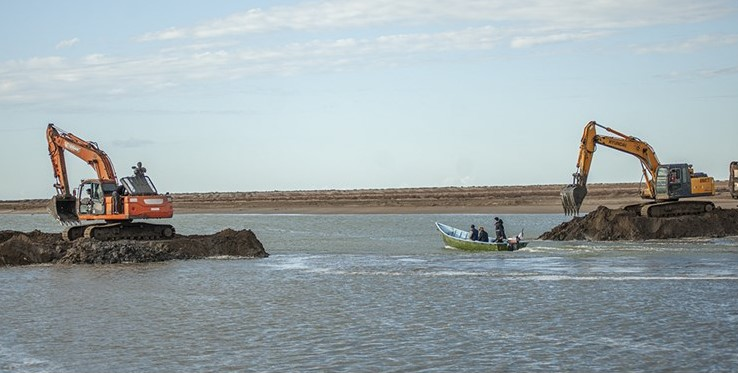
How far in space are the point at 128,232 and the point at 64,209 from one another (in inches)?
112

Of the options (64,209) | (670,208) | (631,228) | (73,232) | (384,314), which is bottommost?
→ (384,314)

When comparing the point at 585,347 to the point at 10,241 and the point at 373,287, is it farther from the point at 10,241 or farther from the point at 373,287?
the point at 10,241

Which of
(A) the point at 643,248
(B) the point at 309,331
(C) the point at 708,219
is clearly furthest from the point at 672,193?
(B) the point at 309,331

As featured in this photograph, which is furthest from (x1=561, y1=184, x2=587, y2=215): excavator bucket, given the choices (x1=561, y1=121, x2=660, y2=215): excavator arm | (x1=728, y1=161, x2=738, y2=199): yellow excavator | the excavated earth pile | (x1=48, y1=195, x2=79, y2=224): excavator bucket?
(x1=48, y1=195, x2=79, y2=224): excavator bucket

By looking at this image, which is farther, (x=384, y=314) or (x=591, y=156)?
(x=591, y=156)

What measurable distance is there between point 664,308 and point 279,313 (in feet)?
30.1

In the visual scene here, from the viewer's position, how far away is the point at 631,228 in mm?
47469

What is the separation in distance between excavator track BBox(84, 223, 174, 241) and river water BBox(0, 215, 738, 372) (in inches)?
98.2

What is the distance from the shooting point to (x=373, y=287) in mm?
28688

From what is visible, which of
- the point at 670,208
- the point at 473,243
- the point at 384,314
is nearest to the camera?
the point at 384,314

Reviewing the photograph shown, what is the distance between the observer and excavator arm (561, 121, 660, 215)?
46.5 meters

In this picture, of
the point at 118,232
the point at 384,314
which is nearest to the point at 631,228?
the point at 118,232

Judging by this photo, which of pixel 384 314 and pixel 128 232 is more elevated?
pixel 128 232

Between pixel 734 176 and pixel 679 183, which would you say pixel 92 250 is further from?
pixel 734 176
